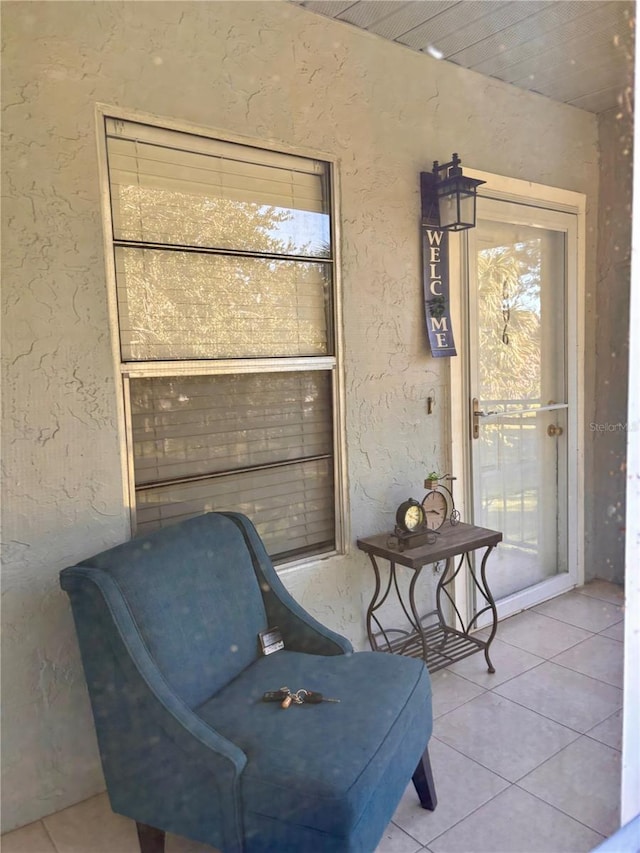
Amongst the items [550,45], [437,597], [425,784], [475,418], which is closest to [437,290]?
[475,418]

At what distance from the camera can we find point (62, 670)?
6.40 ft

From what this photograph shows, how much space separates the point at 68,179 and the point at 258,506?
4.34 ft

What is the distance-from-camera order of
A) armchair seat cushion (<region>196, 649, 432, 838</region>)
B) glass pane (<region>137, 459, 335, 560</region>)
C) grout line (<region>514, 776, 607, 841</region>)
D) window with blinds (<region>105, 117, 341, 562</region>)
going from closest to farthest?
armchair seat cushion (<region>196, 649, 432, 838</region>)
grout line (<region>514, 776, 607, 841</region>)
window with blinds (<region>105, 117, 341, 562</region>)
glass pane (<region>137, 459, 335, 560</region>)

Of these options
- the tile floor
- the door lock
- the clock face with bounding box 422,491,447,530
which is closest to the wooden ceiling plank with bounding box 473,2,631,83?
the door lock

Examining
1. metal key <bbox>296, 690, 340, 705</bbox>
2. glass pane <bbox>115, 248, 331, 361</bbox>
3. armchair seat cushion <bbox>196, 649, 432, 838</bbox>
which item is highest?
glass pane <bbox>115, 248, 331, 361</bbox>

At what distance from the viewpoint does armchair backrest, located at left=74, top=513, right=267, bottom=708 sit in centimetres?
171

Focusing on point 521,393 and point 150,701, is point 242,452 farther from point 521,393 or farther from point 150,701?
point 521,393

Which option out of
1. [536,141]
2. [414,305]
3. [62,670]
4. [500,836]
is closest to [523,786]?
[500,836]

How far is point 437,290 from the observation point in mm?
2887

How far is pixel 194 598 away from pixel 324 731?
0.55 m

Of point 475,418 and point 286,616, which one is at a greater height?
point 475,418

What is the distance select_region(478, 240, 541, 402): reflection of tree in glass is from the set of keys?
Answer: 1978 mm

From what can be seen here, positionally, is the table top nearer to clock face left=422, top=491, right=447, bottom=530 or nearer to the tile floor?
clock face left=422, top=491, right=447, bottom=530

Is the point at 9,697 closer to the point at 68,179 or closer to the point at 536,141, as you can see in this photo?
the point at 68,179
